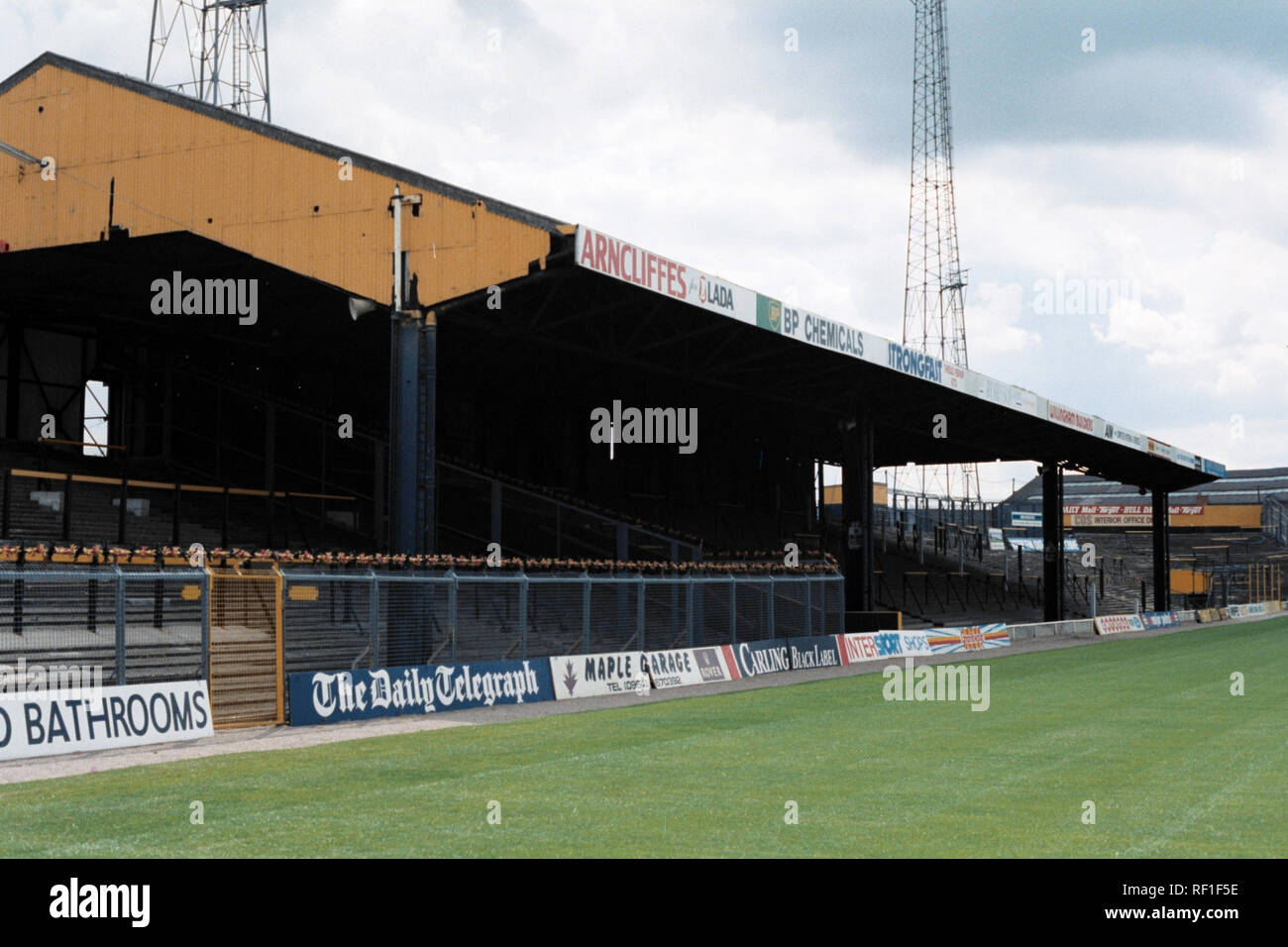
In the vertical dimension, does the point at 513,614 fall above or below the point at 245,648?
above

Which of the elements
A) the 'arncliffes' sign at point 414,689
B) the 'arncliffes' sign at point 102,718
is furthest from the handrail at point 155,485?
the 'arncliffes' sign at point 102,718

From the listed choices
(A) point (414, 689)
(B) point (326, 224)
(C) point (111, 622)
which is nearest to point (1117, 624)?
(B) point (326, 224)

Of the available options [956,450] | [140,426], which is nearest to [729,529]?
[956,450]

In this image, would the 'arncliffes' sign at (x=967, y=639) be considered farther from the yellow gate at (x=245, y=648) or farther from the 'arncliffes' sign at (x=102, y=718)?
the 'arncliffes' sign at (x=102, y=718)

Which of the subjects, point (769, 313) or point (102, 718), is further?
point (769, 313)

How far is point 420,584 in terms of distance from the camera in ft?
76.2

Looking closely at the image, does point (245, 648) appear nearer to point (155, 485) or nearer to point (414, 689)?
point (414, 689)

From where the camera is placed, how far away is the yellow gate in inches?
766

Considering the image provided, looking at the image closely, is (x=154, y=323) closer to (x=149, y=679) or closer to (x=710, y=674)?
(x=710, y=674)

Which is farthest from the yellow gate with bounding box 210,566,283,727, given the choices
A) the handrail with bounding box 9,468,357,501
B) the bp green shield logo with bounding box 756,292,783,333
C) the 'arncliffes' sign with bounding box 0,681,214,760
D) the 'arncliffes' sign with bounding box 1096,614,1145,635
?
the 'arncliffes' sign with bounding box 1096,614,1145,635

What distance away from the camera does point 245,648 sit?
1991cm

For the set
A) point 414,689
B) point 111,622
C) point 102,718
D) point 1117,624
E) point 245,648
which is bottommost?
point 1117,624

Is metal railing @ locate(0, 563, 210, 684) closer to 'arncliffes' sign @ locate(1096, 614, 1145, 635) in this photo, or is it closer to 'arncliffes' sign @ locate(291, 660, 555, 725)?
'arncliffes' sign @ locate(291, 660, 555, 725)

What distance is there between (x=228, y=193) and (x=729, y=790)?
2066 cm
